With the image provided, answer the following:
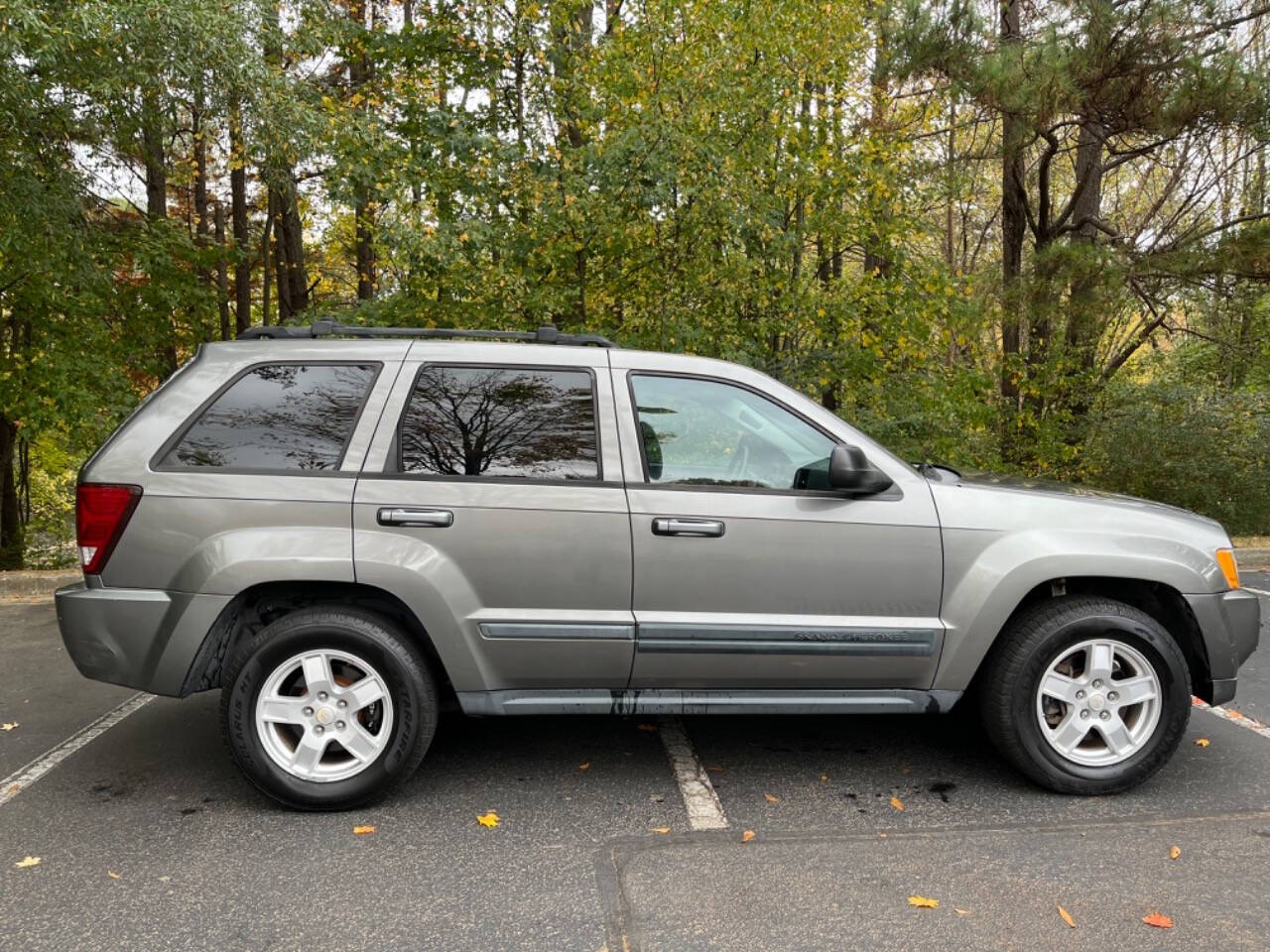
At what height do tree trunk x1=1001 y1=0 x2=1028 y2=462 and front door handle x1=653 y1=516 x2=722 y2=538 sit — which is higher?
tree trunk x1=1001 y1=0 x2=1028 y2=462

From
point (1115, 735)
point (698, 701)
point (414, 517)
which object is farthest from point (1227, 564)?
point (414, 517)

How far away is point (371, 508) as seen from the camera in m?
3.49

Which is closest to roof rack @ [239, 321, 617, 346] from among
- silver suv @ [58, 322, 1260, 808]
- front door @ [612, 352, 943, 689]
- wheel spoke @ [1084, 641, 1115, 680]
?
silver suv @ [58, 322, 1260, 808]

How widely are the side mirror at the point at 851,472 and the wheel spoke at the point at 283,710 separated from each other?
7.21 ft

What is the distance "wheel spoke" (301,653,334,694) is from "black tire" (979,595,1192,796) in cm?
262

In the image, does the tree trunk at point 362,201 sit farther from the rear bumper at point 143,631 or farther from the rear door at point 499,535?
the rear bumper at point 143,631

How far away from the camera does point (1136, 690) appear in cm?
369

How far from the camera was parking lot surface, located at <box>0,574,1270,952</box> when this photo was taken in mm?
2713

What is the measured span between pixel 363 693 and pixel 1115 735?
2.99 meters

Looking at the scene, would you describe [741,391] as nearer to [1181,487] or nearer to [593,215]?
[593,215]

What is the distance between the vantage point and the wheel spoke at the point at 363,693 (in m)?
3.49

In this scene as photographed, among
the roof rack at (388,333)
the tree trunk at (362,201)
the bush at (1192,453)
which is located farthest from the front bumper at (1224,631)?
the bush at (1192,453)

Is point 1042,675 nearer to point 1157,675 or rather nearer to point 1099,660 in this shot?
point 1099,660

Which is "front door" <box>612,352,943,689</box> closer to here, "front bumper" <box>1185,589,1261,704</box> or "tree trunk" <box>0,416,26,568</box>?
"front bumper" <box>1185,589,1261,704</box>
